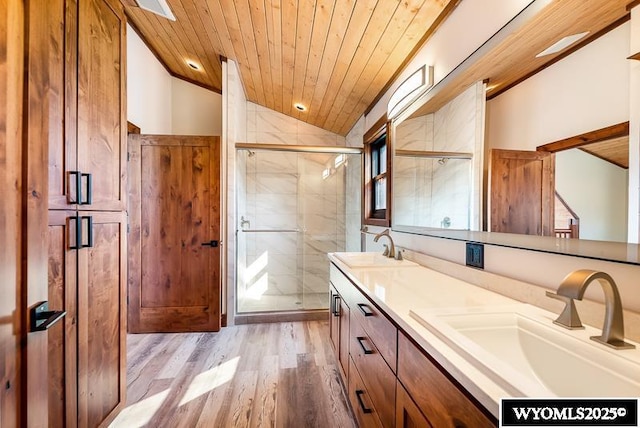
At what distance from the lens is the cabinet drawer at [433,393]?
22.9 inches

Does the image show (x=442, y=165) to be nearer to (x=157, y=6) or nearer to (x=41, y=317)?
(x=41, y=317)

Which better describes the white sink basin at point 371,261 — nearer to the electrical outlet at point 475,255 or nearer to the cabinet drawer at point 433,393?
the electrical outlet at point 475,255

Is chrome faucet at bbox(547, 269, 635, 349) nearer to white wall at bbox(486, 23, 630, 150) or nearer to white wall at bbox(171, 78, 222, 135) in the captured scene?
white wall at bbox(486, 23, 630, 150)

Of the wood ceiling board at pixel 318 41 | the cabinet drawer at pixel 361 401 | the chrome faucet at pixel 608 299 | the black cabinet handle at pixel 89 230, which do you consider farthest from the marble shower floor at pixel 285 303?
the chrome faucet at pixel 608 299

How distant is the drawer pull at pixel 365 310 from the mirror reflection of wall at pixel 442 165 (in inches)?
26.9

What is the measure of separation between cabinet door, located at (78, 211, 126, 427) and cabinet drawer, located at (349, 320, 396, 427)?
4.24 ft

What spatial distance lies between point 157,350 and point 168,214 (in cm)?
123

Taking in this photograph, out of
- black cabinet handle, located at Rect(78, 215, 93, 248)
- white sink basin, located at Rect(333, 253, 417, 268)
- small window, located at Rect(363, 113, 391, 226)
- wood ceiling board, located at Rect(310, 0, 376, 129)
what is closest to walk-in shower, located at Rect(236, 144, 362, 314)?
small window, located at Rect(363, 113, 391, 226)

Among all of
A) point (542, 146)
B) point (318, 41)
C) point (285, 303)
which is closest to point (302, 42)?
point (318, 41)

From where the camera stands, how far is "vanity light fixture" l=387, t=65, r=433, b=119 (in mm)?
1765

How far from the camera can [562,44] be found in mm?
953

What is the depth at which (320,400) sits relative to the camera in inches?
70.8

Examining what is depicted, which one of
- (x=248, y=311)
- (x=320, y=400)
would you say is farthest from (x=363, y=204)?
(x=320, y=400)

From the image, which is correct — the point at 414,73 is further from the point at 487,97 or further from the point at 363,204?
the point at 363,204
